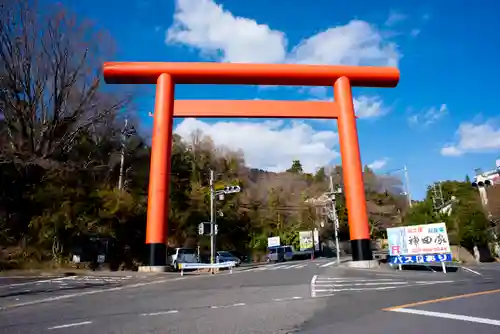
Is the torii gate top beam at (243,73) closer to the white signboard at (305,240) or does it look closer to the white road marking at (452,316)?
the white road marking at (452,316)

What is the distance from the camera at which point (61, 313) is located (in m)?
6.12

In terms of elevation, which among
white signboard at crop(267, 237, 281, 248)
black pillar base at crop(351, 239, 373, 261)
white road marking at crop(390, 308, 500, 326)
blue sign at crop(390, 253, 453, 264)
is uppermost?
white signboard at crop(267, 237, 281, 248)

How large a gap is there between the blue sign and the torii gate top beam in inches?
340

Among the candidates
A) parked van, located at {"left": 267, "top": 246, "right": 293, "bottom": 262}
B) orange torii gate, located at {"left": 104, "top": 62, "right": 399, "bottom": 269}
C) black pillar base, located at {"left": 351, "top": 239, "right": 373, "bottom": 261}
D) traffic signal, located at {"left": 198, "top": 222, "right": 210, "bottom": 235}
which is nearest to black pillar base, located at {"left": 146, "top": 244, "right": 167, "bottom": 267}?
orange torii gate, located at {"left": 104, "top": 62, "right": 399, "bottom": 269}

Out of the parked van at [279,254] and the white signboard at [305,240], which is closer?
the parked van at [279,254]

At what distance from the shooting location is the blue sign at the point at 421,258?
532 inches

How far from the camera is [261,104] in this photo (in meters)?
17.5

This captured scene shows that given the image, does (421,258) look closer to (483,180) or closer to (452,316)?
(452,316)

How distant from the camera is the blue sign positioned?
→ 13523 mm

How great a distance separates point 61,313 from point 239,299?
3364 mm

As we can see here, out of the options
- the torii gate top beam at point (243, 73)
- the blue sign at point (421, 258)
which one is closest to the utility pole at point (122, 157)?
the torii gate top beam at point (243, 73)

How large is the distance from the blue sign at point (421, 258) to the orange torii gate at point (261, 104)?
1214 mm

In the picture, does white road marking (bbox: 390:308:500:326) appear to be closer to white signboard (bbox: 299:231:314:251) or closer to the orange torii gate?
the orange torii gate

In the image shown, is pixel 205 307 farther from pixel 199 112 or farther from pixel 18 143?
pixel 18 143
